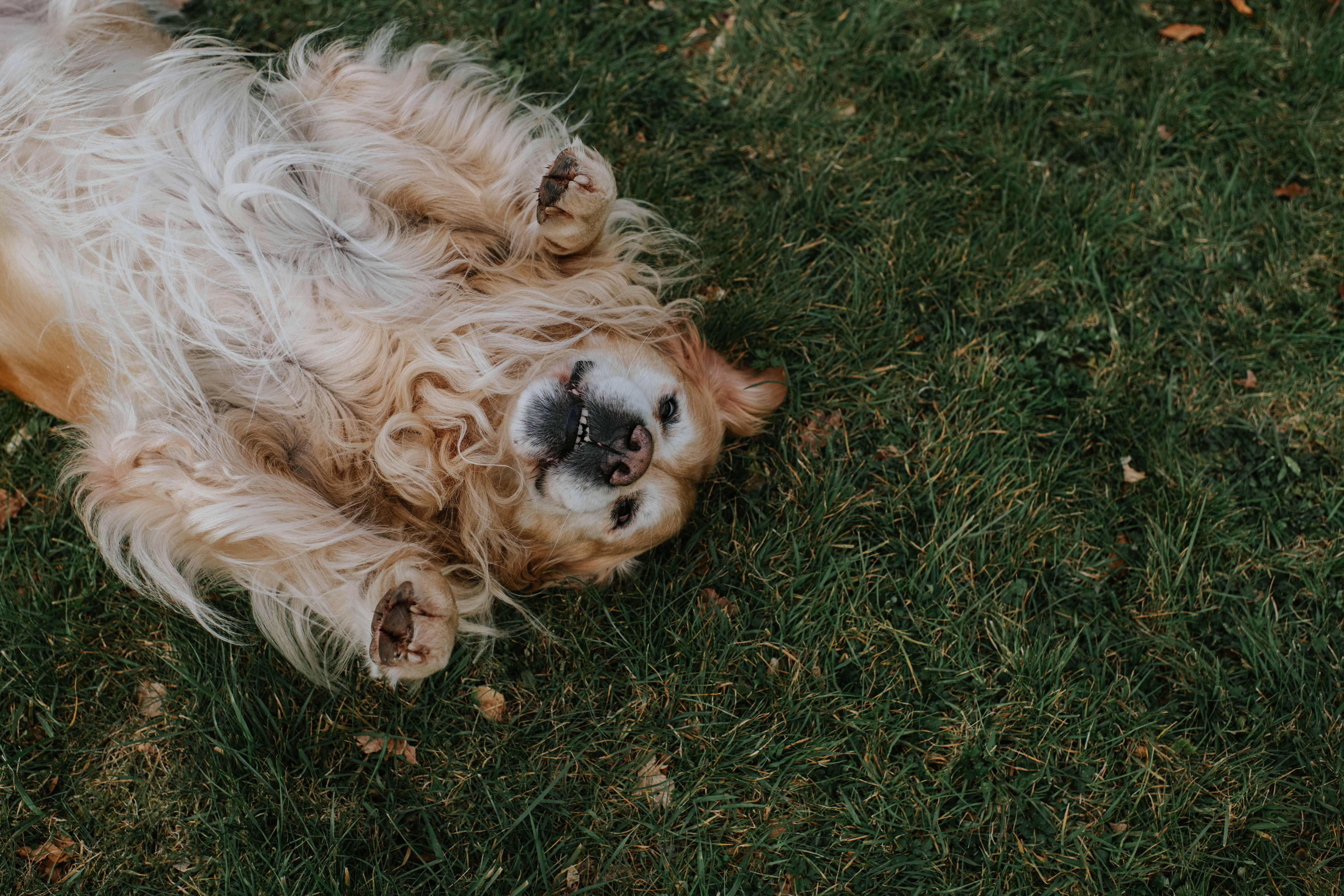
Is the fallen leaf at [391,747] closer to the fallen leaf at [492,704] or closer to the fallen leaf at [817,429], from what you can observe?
the fallen leaf at [492,704]

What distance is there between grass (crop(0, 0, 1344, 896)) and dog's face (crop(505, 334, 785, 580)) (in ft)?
1.18

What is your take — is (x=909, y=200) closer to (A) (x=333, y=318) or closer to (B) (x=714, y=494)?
(B) (x=714, y=494)

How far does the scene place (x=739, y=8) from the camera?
4090 mm

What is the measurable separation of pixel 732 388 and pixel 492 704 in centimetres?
145

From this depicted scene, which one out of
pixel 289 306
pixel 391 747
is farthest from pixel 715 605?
pixel 289 306

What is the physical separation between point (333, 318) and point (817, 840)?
2.34m

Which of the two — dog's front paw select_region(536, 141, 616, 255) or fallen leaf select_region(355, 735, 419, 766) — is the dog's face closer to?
dog's front paw select_region(536, 141, 616, 255)

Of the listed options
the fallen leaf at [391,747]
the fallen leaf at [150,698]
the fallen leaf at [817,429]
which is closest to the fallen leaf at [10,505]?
the fallen leaf at [150,698]

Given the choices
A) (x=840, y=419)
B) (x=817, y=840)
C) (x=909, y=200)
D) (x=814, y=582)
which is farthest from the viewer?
(x=909, y=200)

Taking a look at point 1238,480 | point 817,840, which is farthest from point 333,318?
point 1238,480

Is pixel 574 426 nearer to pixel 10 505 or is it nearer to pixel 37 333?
pixel 37 333

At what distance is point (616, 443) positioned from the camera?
8.81 feet

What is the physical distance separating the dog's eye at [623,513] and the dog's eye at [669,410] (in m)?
0.28

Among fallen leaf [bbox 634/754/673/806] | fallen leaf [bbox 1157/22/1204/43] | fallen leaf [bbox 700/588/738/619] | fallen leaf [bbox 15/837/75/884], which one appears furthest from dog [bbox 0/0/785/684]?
fallen leaf [bbox 1157/22/1204/43]
